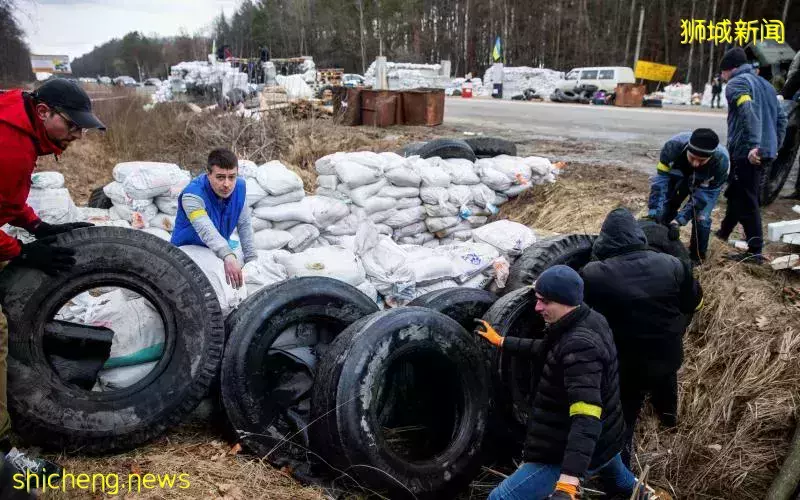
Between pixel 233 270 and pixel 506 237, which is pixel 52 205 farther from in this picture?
pixel 506 237

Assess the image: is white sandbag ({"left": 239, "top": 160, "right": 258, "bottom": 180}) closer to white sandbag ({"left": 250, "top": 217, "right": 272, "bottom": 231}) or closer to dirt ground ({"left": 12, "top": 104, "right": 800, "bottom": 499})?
white sandbag ({"left": 250, "top": 217, "right": 272, "bottom": 231})

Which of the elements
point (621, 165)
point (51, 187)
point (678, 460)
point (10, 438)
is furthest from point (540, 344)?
point (621, 165)

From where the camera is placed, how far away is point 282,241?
5199mm

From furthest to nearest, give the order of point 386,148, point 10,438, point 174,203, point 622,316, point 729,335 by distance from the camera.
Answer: point 386,148, point 174,203, point 729,335, point 622,316, point 10,438

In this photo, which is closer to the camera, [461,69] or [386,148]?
[386,148]

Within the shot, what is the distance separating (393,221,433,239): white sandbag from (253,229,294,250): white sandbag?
4.59ft

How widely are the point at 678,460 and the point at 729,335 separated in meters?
1.17

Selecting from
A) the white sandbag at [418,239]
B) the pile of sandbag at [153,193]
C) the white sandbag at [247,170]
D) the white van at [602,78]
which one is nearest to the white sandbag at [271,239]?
the white sandbag at [247,170]

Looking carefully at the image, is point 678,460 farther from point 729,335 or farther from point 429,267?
point 429,267

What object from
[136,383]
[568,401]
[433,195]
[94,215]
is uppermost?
[433,195]

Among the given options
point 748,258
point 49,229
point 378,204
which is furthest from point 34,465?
point 748,258

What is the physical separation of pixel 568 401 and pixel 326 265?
7.72 feet

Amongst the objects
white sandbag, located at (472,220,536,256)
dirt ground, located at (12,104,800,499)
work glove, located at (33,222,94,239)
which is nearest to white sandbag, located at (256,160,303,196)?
white sandbag, located at (472,220,536,256)

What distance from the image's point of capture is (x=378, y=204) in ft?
19.2
